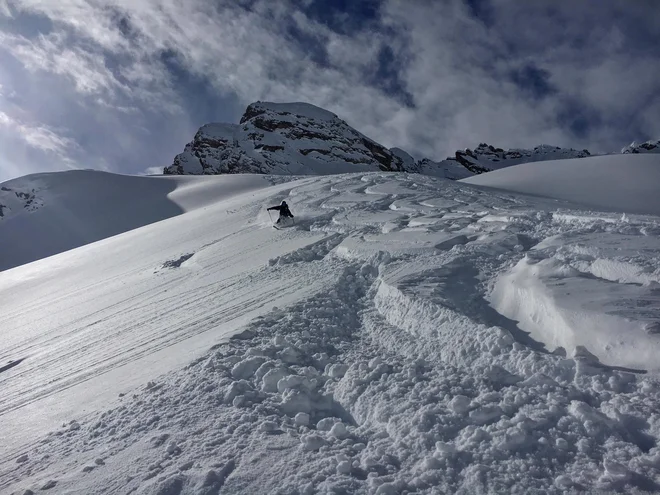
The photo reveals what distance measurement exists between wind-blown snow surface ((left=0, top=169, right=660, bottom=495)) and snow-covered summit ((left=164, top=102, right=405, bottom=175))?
268 feet

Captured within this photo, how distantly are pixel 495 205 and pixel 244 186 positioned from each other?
20.9m

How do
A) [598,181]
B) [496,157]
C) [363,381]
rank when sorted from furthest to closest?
[496,157] → [598,181] → [363,381]

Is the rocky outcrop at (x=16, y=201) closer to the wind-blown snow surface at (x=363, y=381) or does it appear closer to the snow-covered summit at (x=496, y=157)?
the wind-blown snow surface at (x=363, y=381)

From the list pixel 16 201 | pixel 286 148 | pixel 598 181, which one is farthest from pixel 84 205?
pixel 286 148

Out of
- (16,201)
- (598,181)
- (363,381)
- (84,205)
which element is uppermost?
(16,201)

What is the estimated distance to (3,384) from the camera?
15.4 ft

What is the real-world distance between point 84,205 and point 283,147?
78.4 metres

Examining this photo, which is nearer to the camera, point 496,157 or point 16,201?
point 16,201

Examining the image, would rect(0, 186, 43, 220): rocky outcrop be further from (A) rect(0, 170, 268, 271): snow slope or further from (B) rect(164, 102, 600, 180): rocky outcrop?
(B) rect(164, 102, 600, 180): rocky outcrop

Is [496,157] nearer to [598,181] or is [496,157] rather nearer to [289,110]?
[289,110]

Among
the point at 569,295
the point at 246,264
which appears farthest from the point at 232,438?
the point at 246,264

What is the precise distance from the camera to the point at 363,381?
3.17 metres

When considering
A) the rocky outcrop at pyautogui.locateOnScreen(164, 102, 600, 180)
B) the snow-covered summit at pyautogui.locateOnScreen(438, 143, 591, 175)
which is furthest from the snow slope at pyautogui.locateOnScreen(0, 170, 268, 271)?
the snow-covered summit at pyautogui.locateOnScreen(438, 143, 591, 175)

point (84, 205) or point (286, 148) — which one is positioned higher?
point (286, 148)
